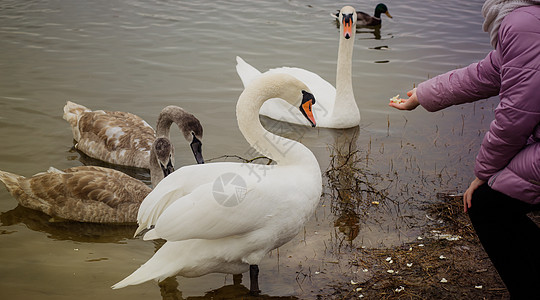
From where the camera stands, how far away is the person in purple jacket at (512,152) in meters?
2.89

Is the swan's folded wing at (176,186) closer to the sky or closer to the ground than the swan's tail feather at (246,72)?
closer to the sky

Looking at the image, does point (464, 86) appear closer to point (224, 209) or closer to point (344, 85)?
point (224, 209)

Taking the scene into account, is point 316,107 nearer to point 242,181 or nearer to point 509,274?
point 242,181

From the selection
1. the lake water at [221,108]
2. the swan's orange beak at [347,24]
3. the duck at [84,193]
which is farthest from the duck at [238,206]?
the swan's orange beak at [347,24]

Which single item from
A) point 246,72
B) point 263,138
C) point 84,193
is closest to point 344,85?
point 246,72

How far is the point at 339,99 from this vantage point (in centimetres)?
806

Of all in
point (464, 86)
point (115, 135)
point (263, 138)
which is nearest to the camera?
point (464, 86)

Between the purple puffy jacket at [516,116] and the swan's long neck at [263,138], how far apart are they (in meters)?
1.30

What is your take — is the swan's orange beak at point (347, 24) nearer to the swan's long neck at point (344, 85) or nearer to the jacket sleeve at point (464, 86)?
the swan's long neck at point (344, 85)

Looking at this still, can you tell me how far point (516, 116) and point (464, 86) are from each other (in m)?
0.69

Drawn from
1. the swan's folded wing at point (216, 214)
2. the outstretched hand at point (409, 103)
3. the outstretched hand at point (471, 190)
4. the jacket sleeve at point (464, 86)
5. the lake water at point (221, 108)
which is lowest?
the lake water at point (221, 108)

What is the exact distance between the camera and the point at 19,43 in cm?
1076

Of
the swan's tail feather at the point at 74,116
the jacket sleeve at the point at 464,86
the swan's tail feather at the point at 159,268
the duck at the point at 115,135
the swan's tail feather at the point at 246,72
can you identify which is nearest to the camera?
the jacket sleeve at the point at 464,86

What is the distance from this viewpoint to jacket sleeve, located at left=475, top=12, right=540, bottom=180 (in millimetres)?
2859
